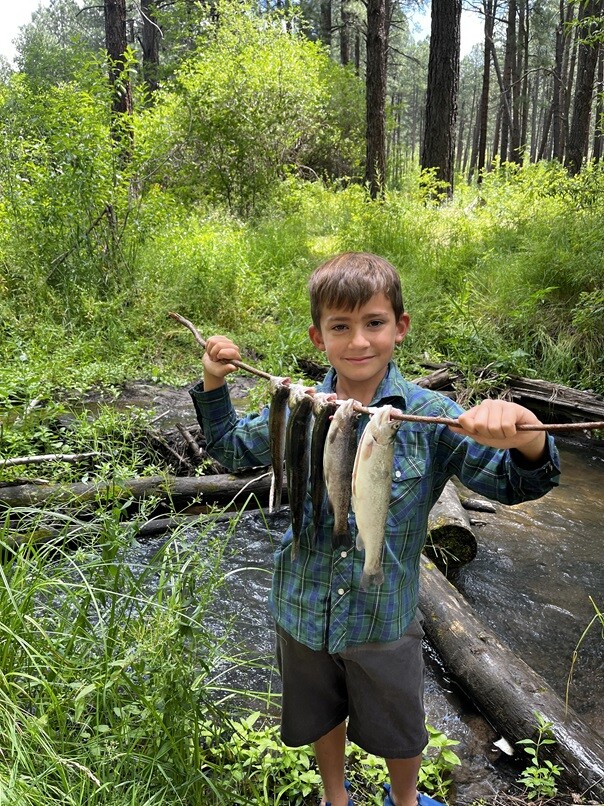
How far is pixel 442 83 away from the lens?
11.8 m

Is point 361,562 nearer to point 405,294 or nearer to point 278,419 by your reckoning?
point 278,419

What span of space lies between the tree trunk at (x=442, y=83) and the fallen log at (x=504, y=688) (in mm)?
11451

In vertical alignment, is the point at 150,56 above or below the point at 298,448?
above

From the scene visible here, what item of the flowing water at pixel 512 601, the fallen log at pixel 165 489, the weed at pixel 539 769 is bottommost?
the flowing water at pixel 512 601

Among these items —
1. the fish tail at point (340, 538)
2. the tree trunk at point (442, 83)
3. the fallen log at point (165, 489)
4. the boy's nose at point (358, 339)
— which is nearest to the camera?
the fish tail at point (340, 538)

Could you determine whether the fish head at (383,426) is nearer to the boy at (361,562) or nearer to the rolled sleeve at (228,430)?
the boy at (361,562)

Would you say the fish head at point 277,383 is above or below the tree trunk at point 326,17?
below

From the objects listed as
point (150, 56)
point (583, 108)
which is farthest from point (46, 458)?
point (150, 56)

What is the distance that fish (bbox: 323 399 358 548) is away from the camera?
58.0 inches

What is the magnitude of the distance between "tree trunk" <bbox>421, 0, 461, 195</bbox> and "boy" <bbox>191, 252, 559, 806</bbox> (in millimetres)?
11894

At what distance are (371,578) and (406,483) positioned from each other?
1.22ft

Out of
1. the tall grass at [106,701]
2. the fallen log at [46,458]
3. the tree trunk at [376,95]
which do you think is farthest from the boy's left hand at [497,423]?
the tree trunk at [376,95]

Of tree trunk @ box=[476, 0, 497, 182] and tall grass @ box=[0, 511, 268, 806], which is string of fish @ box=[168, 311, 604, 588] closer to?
tall grass @ box=[0, 511, 268, 806]

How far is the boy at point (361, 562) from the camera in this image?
1860 mm
